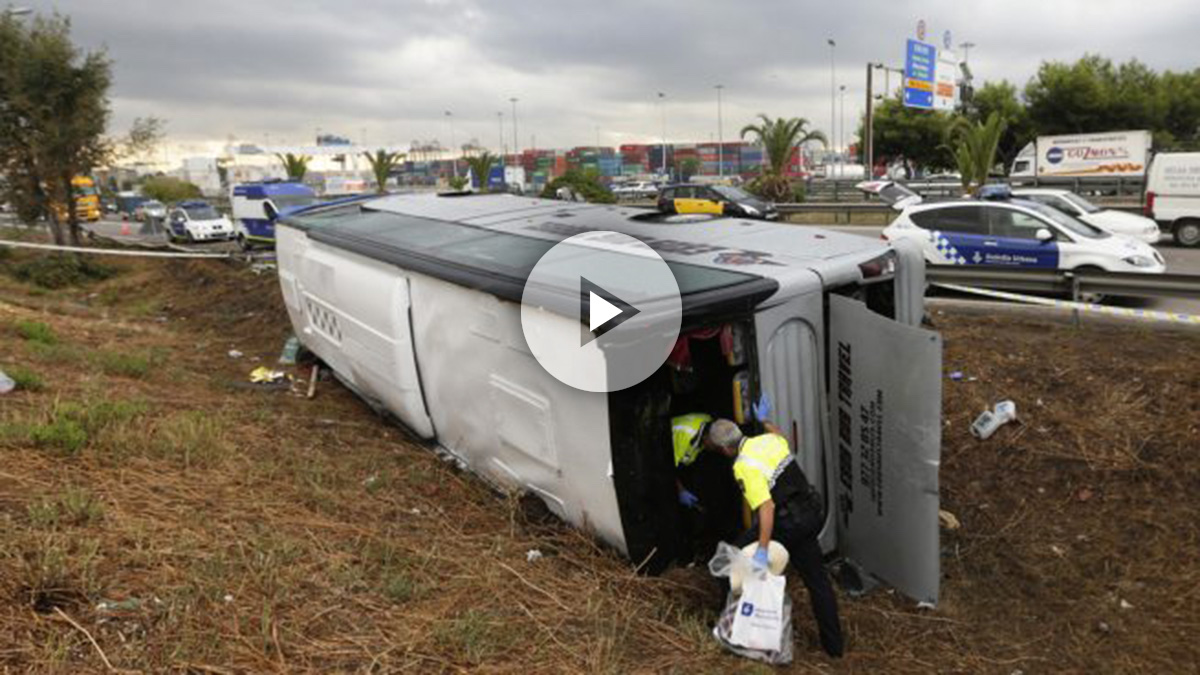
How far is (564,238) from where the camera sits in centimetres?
528

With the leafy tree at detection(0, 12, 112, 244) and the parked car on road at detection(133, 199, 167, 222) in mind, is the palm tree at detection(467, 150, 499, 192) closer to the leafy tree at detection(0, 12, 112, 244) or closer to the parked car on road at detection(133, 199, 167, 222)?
the parked car on road at detection(133, 199, 167, 222)

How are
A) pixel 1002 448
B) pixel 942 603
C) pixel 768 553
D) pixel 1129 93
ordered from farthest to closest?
pixel 1129 93 < pixel 1002 448 < pixel 942 603 < pixel 768 553

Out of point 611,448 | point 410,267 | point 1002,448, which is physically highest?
point 410,267

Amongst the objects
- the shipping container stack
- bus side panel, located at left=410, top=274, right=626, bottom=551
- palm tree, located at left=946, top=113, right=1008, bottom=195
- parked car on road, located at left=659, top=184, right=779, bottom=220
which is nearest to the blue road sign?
palm tree, located at left=946, top=113, right=1008, bottom=195

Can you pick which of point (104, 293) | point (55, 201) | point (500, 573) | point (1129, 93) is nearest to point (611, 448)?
point (500, 573)

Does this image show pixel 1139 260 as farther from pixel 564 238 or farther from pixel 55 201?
pixel 55 201

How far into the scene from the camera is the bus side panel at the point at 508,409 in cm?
408

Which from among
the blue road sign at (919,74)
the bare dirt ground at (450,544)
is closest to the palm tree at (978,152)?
the blue road sign at (919,74)

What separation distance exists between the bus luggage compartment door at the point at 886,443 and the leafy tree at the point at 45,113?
1968cm

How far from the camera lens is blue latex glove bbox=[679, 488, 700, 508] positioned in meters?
4.44

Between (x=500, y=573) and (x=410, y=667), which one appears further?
(x=500, y=573)

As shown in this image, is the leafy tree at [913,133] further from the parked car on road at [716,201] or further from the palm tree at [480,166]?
the parked car on road at [716,201]

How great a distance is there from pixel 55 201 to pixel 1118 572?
22078 millimetres
